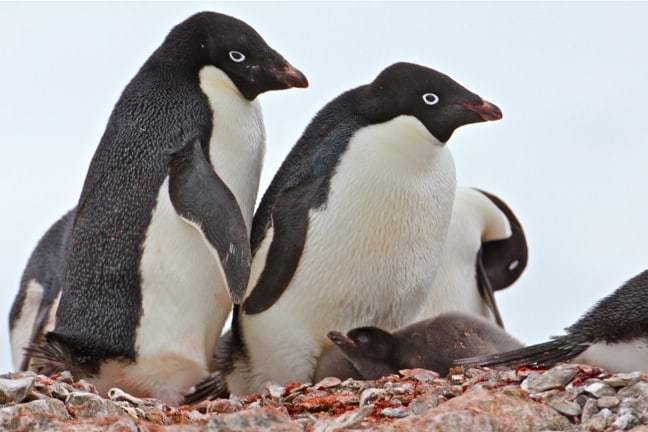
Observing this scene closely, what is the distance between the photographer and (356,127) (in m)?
5.52

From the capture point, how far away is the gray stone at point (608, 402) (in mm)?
3695

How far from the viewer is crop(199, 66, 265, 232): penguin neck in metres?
5.33

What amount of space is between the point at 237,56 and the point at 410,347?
138 cm

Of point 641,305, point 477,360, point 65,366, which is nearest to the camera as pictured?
point 641,305

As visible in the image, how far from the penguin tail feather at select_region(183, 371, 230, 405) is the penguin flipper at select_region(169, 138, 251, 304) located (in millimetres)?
482

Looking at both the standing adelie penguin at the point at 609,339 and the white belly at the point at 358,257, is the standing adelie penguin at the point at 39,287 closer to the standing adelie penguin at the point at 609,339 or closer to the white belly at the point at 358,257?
the white belly at the point at 358,257

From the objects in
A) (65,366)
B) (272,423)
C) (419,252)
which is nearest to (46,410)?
(272,423)

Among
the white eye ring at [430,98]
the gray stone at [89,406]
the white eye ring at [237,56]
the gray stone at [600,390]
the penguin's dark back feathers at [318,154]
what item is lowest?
the gray stone at [89,406]

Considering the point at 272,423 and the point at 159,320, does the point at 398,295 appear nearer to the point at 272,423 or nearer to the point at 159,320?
the point at 159,320

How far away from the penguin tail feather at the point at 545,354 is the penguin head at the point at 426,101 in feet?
3.93

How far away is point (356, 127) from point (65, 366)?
152cm

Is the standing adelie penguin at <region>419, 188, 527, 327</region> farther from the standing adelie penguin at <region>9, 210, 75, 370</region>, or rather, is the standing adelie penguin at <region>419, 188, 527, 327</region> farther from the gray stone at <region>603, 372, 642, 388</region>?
the gray stone at <region>603, 372, 642, 388</region>

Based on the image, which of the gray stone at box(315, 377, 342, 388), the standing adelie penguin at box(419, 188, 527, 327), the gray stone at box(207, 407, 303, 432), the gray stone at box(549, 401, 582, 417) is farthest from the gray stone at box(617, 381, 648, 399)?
the standing adelie penguin at box(419, 188, 527, 327)

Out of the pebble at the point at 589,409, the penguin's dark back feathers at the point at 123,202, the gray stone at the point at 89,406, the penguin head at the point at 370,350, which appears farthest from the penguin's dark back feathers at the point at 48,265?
the pebble at the point at 589,409
